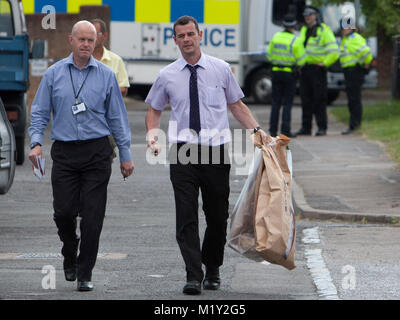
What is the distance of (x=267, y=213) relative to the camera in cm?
736

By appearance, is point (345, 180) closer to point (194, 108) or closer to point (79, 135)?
point (194, 108)

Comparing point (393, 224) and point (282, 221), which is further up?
point (282, 221)

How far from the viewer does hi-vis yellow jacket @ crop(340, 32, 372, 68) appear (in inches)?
773

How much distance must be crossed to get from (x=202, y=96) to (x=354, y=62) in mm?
12543

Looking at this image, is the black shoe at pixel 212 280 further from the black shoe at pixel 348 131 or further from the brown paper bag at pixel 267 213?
the black shoe at pixel 348 131

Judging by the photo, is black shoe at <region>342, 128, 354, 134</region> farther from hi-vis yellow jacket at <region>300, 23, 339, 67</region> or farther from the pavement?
hi-vis yellow jacket at <region>300, 23, 339, 67</region>

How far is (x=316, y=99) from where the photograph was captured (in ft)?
64.6

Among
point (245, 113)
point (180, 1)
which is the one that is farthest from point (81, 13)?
point (245, 113)

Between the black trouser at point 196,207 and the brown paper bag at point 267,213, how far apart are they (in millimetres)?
150

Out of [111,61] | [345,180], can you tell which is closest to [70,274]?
[111,61]

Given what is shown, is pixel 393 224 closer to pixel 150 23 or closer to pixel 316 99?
pixel 316 99

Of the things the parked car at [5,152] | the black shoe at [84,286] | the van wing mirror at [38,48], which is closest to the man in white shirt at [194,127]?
the black shoe at [84,286]

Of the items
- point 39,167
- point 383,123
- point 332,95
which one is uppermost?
point 39,167
